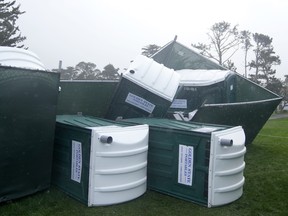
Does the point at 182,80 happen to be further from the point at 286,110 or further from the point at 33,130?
the point at 286,110

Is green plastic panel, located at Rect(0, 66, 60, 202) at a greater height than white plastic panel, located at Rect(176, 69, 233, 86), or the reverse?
Result: white plastic panel, located at Rect(176, 69, 233, 86)

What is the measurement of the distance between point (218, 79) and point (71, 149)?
12.9 feet

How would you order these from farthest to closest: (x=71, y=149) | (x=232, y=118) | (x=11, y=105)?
1. (x=232, y=118)
2. (x=71, y=149)
3. (x=11, y=105)

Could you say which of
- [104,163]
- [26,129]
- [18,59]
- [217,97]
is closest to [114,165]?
[104,163]

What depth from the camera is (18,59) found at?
→ 3830 millimetres

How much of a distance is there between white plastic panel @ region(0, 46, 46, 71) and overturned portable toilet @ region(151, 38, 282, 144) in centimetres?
298

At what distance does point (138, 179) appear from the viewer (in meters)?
3.79

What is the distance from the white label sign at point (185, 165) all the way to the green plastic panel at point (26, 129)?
64.7 inches

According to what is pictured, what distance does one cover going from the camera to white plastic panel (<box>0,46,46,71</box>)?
146 inches

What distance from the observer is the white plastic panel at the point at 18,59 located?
12.2 ft

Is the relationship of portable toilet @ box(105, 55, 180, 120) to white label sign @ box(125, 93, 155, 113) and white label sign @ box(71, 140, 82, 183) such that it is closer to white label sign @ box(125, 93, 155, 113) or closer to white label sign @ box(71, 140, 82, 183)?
white label sign @ box(125, 93, 155, 113)

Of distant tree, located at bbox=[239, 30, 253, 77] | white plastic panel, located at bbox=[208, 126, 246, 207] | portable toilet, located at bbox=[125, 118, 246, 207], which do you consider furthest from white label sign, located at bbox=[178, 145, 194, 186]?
distant tree, located at bbox=[239, 30, 253, 77]

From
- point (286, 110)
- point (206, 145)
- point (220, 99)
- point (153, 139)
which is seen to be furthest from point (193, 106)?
point (286, 110)

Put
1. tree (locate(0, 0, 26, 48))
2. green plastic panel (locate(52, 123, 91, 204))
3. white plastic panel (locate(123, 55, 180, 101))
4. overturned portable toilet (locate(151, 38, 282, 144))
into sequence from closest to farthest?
green plastic panel (locate(52, 123, 91, 204)), white plastic panel (locate(123, 55, 180, 101)), overturned portable toilet (locate(151, 38, 282, 144)), tree (locate(0, 0, 26, 48))
